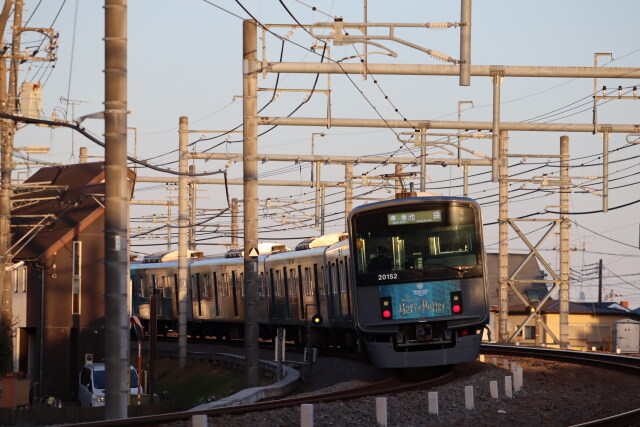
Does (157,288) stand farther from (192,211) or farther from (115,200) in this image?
(115,200)

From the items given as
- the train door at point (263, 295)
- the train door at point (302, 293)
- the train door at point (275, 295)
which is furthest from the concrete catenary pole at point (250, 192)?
the train door at point (263, 295)

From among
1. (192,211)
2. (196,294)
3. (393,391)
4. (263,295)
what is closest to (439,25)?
(393,391)

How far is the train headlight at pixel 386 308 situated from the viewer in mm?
21734

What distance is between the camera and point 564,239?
4059 centimetres

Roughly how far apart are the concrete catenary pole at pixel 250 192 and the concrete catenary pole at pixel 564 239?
1777 centimetres

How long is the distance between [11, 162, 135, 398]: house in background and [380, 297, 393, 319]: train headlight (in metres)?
20.2

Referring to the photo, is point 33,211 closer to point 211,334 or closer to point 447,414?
point 211,334

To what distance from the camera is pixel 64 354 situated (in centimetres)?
4022

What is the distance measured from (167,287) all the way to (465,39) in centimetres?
2709

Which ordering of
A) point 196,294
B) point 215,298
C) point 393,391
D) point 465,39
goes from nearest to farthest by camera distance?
1. point 393,391
2. point 465,39
3. point 215,298
4. point 196,294

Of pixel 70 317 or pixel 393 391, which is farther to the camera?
pixel 70 317

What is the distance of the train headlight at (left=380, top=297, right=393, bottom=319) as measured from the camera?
21.7 meters

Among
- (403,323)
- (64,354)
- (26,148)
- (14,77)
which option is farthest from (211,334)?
(403,323)

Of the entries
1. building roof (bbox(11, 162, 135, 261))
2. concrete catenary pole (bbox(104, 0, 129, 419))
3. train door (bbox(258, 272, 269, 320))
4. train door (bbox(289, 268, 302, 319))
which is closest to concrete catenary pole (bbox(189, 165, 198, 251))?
building roof (bbox(11, 162, 135, 261))
